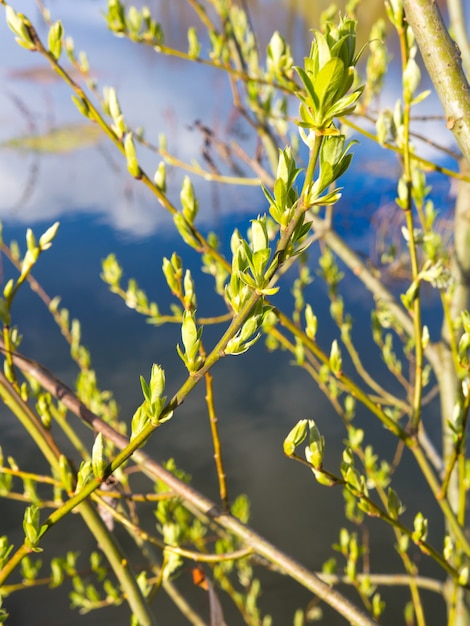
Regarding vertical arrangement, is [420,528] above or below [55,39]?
below

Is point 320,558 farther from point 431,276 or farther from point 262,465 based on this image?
point 431,276

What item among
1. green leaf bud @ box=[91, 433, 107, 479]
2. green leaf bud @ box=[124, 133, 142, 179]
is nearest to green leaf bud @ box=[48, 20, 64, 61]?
green leaf bud @ box=[124, 133, 142, 179]

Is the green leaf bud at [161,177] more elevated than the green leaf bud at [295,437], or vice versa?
the green leaf bud at [161,177]

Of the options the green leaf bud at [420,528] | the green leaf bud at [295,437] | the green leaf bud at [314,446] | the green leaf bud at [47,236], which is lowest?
the green leaf bud at [420,528]

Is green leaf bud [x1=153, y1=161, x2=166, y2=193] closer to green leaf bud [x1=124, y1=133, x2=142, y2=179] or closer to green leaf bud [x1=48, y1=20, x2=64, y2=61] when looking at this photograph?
green leaf bud [x1=124, y1=133, x2=142, y2=179]

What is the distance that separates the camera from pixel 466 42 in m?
0.81

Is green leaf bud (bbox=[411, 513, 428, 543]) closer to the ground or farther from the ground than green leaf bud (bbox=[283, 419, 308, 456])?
closer to the ground

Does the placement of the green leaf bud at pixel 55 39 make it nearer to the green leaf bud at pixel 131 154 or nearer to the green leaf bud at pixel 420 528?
the green leaf bud at pixel 131 154

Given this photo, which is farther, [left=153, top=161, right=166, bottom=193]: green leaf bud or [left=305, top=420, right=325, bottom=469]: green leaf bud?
[left=153, top=161, right=166, bottom=193]: green leaf bud

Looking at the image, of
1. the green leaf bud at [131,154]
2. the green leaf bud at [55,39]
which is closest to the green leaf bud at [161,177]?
the green leaf bud at [131,154]

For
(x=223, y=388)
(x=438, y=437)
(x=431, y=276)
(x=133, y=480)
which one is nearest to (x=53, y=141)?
(x=223, y=388)

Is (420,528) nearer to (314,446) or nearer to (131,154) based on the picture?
(314,446)

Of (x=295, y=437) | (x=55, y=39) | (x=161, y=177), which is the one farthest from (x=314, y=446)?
(x=55, y=39)

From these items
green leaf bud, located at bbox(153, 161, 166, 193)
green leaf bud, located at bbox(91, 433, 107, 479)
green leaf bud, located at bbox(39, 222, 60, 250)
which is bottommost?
green leaf bud, located at bbox(91, 433, 107, 479)
